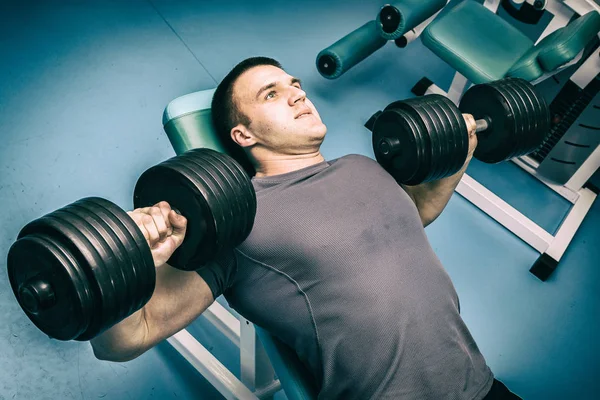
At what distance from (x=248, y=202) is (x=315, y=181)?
1.21 feet

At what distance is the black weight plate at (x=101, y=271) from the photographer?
3.52ft

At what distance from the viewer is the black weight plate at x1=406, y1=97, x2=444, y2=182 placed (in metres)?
1.68

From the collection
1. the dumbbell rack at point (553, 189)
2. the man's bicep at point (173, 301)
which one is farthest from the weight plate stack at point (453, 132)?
the dumbbell rack at point (553, 189)

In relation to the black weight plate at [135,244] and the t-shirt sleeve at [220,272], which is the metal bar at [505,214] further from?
the black weight plate at [135,244]

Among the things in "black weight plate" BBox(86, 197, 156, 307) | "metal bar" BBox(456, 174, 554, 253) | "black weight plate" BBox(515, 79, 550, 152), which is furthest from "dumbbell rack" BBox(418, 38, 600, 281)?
"black weight plate" BBox(86, 197, 156, 307)

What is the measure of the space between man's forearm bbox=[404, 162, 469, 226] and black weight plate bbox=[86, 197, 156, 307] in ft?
3.40

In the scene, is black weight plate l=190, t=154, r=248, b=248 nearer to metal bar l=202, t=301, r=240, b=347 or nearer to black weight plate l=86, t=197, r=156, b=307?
black weight plate l=86, t=197, r=156, b=307

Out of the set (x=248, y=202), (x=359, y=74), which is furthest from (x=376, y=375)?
(x=359, y=74)

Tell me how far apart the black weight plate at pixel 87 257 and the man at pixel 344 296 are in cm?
26

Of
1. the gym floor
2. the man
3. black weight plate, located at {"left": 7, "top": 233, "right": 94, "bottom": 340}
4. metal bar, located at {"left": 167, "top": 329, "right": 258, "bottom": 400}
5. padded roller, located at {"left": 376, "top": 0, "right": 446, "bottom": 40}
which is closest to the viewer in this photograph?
black weight plate, located at {"left": 7, "top": 233, "right": 94, "bottom": 340}

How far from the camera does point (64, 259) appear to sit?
3.46ft

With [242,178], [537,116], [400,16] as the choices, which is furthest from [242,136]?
[400,16]

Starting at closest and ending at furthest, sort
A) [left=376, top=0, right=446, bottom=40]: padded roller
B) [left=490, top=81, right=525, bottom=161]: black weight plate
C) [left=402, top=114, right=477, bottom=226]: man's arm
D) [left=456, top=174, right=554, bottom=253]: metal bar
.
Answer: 1. [left=490, top=81, right=525, bottom=161]: black weight plate
2. [left=402, top=114, right=477, bottom=226]: man's arm
3. [left=376, top=0, right=446, bottom=40]: padded roller
4. [left=456, top=174, right=554, bottom=253]: metal bar

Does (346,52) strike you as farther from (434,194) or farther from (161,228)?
(161,228)
